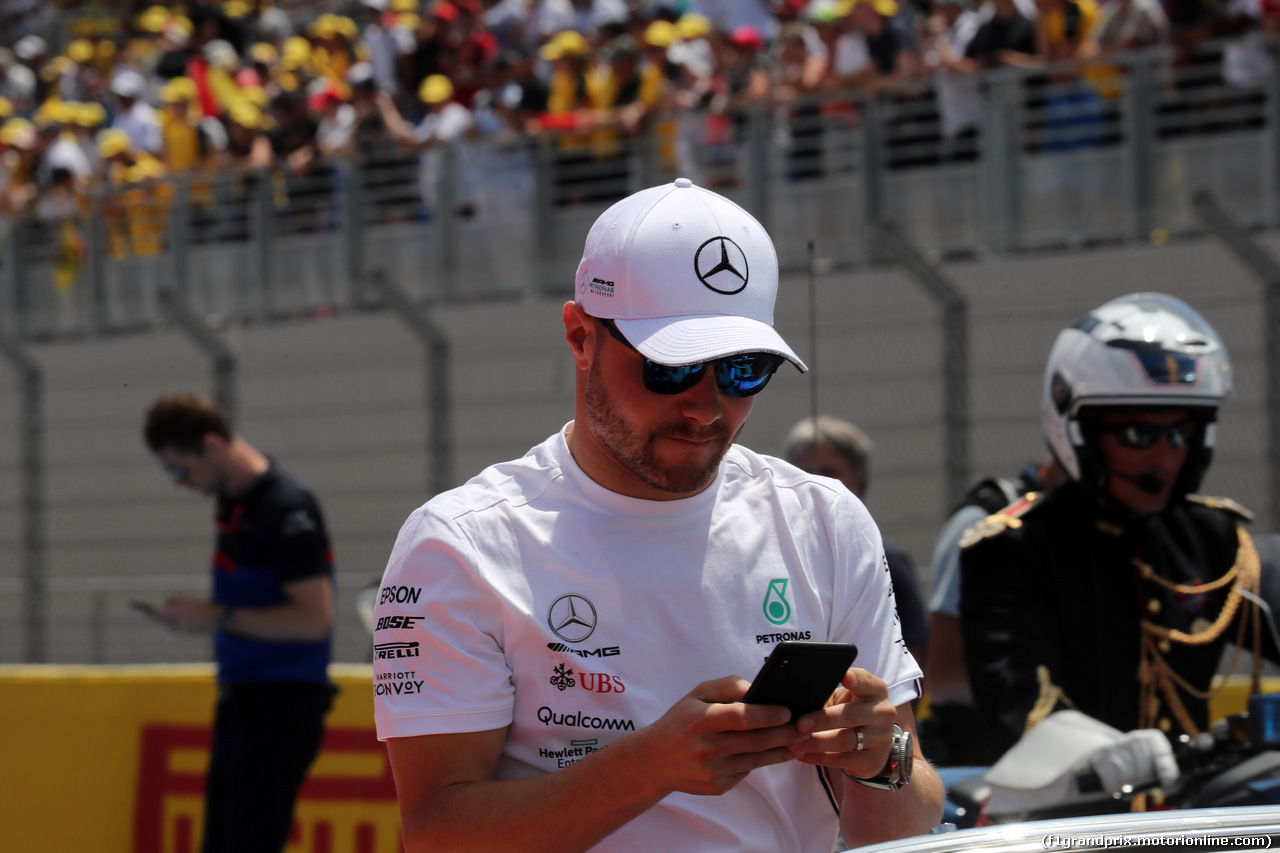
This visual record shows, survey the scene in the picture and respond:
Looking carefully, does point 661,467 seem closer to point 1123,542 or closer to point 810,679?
point 810,679

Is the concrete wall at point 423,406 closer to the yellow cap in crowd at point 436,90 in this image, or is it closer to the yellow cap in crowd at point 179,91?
the yellow cap in crowd at point 436,90

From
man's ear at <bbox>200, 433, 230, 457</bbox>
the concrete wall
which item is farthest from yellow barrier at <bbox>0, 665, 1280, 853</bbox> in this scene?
the concrete wall

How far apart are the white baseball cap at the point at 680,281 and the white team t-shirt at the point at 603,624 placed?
221 mm

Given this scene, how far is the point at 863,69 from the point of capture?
9.38 meters

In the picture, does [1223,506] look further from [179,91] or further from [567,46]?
[179,91]

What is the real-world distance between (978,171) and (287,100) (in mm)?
5299

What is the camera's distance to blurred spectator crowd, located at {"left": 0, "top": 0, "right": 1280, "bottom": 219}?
888cm

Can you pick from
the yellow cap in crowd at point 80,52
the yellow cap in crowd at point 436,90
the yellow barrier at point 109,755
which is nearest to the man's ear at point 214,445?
the yellow barrier at point 109,755

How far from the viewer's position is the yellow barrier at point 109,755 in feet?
21.6

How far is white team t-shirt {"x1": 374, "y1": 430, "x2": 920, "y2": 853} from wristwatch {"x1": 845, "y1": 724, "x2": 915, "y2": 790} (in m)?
0.13

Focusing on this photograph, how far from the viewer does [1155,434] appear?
339cm

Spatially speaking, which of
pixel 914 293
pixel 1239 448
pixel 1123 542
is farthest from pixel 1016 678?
pixel 914 293

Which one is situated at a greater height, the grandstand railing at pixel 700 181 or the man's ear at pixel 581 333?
the grandstand railing at pixel 700 181

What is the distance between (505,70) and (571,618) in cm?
954
